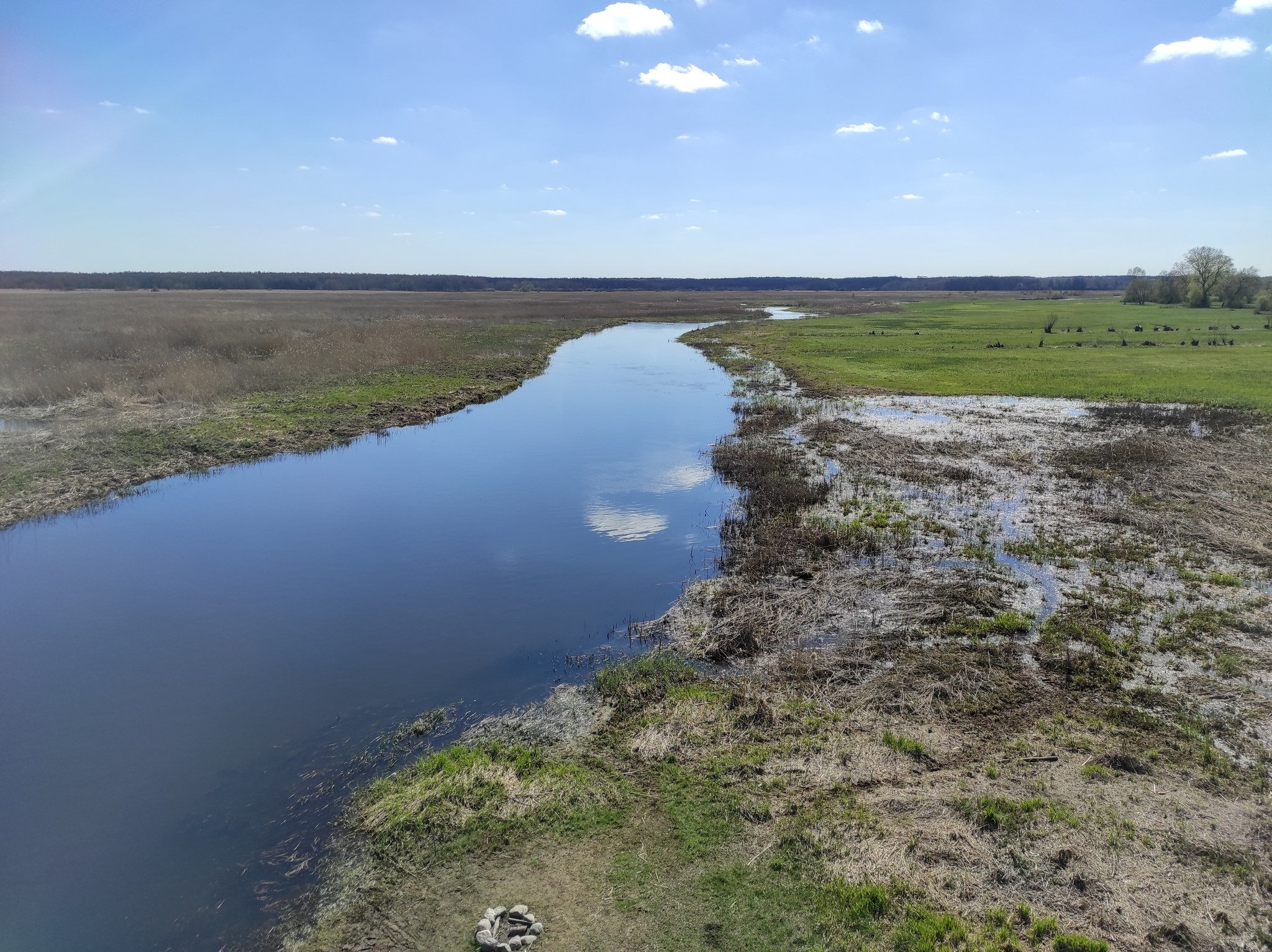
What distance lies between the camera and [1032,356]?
50.8m

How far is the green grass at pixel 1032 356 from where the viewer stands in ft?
124

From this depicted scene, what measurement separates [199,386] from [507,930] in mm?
35561

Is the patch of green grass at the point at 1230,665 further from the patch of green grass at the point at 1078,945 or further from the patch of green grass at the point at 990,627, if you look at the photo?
the patch of green grass at the point at 1078,945

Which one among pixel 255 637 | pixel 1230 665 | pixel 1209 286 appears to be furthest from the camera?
pixel 1209 286

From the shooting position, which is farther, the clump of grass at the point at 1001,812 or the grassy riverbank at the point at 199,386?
the grassy riverbank at the point at 199,386

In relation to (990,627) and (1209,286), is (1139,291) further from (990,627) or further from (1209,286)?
(990,627)

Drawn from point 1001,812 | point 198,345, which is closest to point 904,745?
point 1001,812

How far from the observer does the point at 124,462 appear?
76.4 feet

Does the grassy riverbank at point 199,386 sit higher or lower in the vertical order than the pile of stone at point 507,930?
higher

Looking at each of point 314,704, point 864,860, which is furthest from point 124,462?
point 864,860

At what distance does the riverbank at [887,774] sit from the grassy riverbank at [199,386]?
18743 mm

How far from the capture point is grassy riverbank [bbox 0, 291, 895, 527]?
2344 centimetres

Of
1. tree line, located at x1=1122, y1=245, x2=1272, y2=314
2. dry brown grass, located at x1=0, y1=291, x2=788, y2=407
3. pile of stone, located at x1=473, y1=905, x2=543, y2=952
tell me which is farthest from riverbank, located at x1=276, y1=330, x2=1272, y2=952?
tree line, located at x1=1122, y1=245, x2=1272, y2=314

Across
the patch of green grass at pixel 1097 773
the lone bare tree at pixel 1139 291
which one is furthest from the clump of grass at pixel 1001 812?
the lone bare tree at pixel 1139 291
